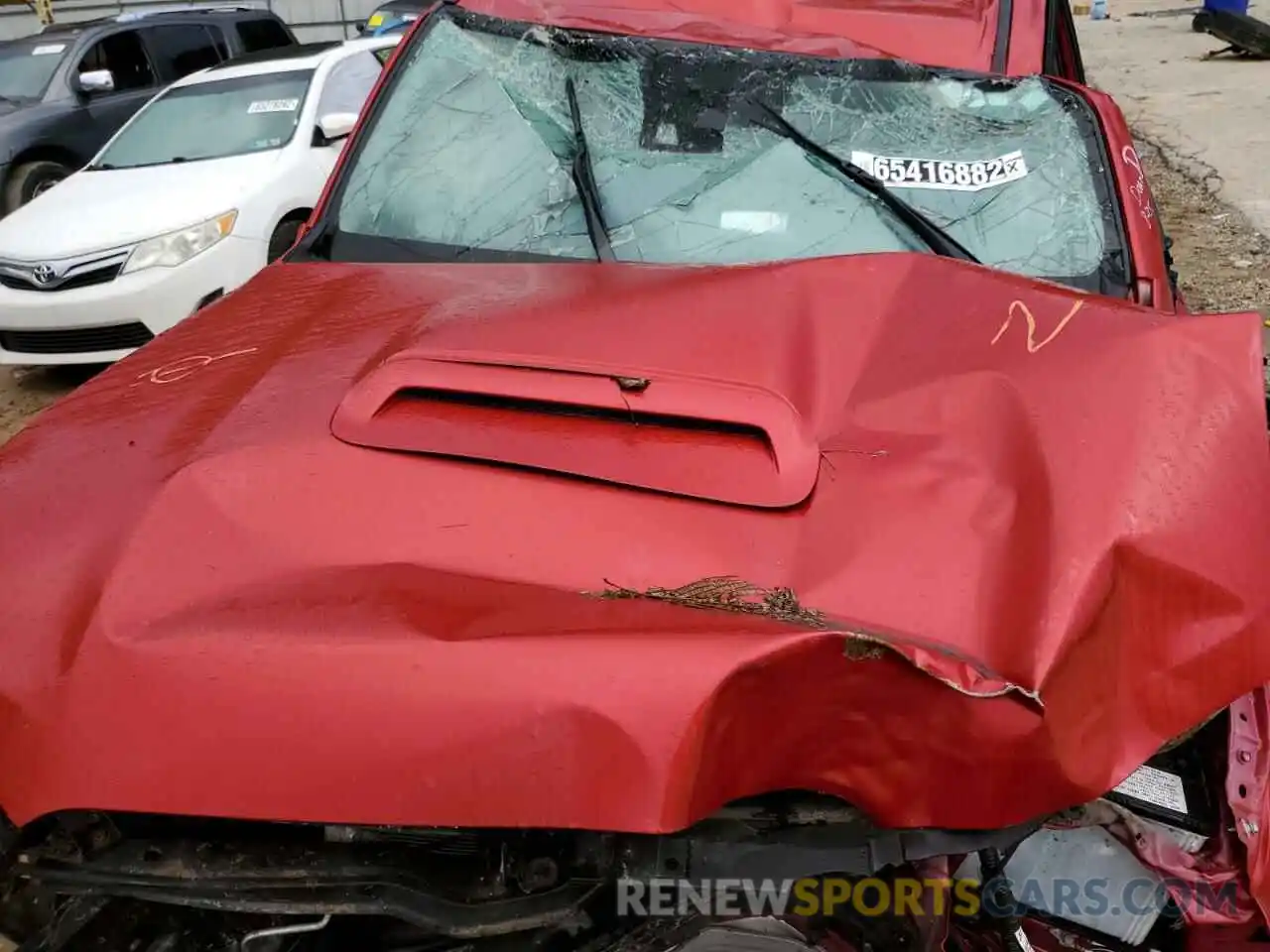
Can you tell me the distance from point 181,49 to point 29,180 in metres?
2.37

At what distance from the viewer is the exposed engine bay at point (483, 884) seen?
4.52ft

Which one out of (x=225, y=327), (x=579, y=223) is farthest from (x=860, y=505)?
(x=225, y=327)

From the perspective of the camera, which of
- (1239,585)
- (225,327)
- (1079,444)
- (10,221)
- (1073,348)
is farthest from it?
(10,221)

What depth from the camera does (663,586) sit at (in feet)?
4.63

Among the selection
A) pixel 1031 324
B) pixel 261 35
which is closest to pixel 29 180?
pixel 261 35

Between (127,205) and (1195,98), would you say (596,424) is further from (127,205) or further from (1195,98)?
(1195,98)

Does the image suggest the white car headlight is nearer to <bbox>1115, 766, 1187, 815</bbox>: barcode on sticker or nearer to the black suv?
the black suv

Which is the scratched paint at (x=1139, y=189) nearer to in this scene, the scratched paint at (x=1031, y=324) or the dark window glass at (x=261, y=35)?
the scratched paint at (x=1031, y=324)

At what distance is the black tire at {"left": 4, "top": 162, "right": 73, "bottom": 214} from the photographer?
23.3ft

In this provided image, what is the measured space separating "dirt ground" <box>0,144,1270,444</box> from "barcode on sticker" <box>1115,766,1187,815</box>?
4.24 m

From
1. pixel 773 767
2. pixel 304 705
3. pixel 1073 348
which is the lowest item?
pixel 773 767

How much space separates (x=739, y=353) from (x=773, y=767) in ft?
2.46

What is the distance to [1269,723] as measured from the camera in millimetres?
1781

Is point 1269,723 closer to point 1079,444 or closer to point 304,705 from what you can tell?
point 1079,444
